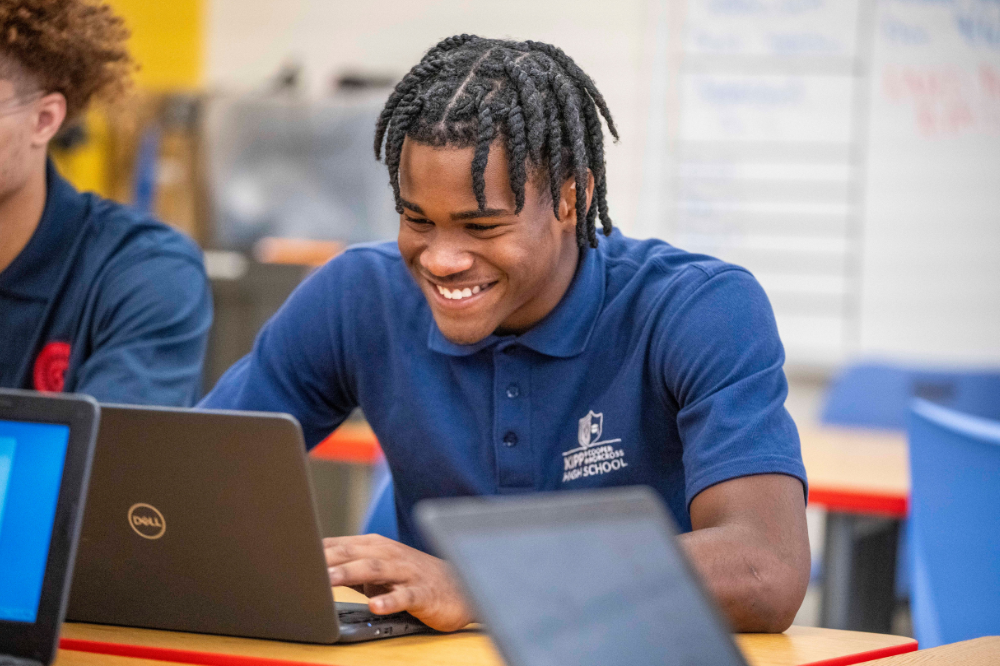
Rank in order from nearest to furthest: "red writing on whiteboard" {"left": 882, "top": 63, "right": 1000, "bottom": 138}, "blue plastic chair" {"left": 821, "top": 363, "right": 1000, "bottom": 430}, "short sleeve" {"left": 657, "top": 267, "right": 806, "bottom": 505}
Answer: "short sleeve" {"left": 657, "top": 267, "right": 806, "bottom": 505} → "blue plastic chair" {"left": 821, "top": 363, "right": 1000, "bottom": 430} → "red writing on whiteboard" {"left": 882, "top": 63, "right": 1000, "bottom": 138}

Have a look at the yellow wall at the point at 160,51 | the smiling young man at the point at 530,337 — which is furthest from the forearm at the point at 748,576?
the yellow wall at the point at 160,51

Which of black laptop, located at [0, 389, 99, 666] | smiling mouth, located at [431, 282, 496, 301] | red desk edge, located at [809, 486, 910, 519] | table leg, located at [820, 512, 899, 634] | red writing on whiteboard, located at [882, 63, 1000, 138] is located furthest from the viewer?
red writing on whiteboard, located at [882, 63, 1000, 138]

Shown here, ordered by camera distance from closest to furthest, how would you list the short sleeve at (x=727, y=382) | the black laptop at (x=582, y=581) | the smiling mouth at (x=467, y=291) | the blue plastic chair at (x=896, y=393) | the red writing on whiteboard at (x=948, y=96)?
the black laptop at (x=582, y=581), the short sleeve at (x=727, y=382), the smiling mouth at (x=467, y=291), the blue plastic chair at (x=896, y=393), the red writing on whiteboard at (x=948, y=96)

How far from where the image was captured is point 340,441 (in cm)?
221

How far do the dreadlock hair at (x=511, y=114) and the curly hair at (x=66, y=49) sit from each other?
51 centimetres

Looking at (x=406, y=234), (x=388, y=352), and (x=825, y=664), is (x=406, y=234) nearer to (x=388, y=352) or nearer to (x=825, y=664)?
(x=388, y=352)

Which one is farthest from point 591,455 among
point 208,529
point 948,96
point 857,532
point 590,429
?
point 948,96

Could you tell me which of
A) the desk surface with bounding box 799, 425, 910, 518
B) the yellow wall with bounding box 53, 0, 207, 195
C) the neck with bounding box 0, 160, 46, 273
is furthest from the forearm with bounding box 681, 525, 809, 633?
the yellow wall with bounding box 53, 0, 207, 195

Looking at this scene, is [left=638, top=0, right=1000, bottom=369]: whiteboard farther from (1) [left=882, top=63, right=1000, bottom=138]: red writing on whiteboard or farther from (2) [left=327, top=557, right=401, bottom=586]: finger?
(2) [left=327, top=557, right=401, bottom=586]: finger

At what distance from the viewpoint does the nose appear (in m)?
1.20

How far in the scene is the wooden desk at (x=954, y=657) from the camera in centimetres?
93

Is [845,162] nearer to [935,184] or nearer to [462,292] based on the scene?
→ [935,184]

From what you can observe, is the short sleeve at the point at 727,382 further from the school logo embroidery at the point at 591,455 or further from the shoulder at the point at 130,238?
the shoulder at the point at 130,238

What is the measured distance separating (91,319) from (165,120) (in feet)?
8.30
